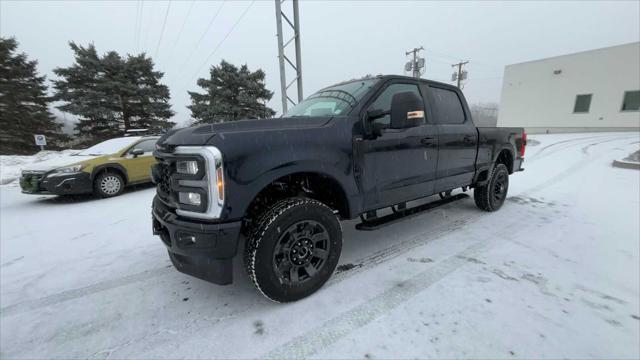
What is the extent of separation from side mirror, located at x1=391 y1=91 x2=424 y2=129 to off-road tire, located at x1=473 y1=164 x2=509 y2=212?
2.61 metres

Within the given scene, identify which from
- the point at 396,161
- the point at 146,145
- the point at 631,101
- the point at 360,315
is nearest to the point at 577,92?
the point at 631,101

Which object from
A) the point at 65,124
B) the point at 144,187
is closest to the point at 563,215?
the point at 144,187

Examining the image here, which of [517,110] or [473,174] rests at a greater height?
[517,110]

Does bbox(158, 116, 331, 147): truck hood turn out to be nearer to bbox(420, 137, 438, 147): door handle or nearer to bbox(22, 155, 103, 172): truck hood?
bbox(420, 137, 438, 147): door handle

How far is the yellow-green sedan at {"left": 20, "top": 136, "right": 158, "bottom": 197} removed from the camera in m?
5.50

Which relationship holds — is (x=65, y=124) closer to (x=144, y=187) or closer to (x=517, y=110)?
(x=144, y=187)

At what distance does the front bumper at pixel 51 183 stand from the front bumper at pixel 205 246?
17.7 ft

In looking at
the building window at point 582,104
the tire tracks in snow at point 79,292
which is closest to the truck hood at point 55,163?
the tire tracks in snow at point 79,292

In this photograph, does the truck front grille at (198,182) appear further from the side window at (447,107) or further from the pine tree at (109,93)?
the pine tree at (109,93)

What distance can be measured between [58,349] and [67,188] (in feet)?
17.3

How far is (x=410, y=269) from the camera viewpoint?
2621mm

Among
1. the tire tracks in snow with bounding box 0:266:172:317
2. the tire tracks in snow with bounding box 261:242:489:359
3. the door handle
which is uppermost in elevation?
the door handle

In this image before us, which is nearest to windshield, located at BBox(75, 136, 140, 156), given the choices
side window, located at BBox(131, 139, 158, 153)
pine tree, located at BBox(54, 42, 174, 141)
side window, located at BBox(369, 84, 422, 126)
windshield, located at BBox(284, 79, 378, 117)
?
side window, located at BBox(131, 139, 158, 153)

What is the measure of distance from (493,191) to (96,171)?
7.91 m
